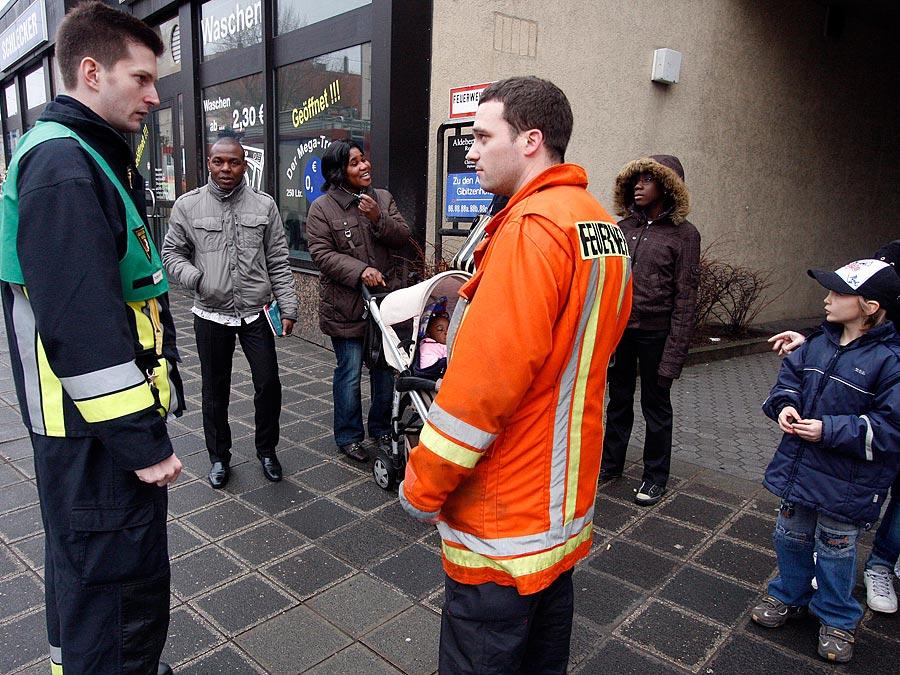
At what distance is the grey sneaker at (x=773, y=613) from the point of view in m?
2.94

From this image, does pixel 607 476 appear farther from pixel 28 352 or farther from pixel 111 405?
pixel 28 352

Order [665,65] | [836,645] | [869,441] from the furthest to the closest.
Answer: [665,65] < [836,645] < [869,441]

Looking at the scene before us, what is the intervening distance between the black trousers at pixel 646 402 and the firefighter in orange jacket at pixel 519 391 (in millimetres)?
2356

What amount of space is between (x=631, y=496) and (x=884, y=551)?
139cm

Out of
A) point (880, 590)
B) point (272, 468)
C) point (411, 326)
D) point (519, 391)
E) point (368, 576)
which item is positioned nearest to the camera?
point (519, 391)

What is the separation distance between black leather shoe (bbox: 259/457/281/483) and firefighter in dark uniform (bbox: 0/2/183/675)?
7.20ft

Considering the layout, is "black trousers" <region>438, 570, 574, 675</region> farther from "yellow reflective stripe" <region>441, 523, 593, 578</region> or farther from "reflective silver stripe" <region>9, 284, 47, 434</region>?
"reflective silver stripe" <region>9, 284, 47, 434</region>

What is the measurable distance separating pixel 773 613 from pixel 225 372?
3242 mm

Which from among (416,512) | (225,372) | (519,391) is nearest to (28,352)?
(416,512)

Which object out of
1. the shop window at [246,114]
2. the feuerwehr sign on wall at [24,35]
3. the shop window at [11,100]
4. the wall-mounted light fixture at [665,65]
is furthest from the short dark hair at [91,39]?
the shop window at [11,100]

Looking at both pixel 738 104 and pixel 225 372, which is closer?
pixel 225 372

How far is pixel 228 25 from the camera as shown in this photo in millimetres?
9094

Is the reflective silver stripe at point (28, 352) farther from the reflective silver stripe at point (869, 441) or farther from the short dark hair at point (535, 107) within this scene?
the reflective silver stripe at point (869, 441)

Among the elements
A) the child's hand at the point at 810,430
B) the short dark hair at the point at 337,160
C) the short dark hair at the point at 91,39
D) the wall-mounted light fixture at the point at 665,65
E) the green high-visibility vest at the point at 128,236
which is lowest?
the child's hand at the point at 810,430
